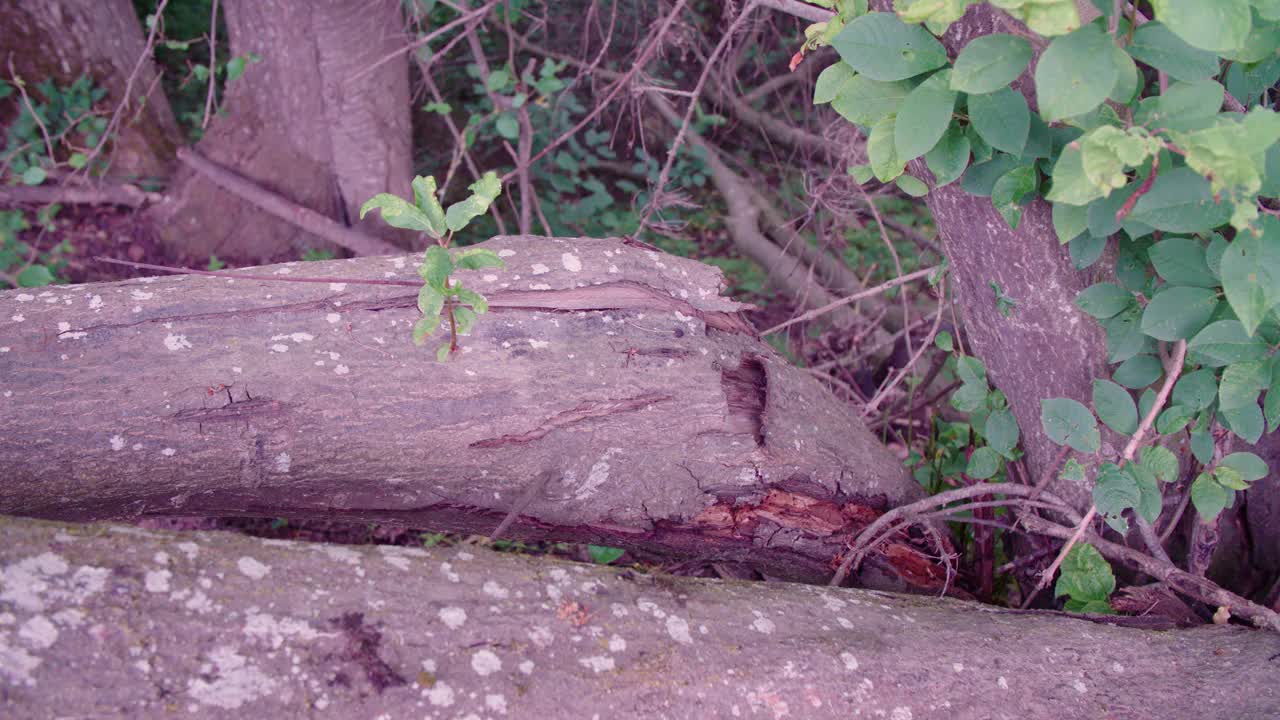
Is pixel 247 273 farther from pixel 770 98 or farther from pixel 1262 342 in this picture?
pixel 770 98

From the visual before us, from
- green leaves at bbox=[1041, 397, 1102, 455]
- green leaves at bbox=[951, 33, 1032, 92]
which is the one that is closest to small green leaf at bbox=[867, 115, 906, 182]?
green leaves at bbox=[951, 33, 1032, 92]

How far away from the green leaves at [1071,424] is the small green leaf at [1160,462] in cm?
7

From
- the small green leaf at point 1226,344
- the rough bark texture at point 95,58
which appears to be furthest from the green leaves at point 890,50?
the rough bark texture at point 95,58

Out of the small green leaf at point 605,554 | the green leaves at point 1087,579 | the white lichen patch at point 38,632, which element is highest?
the white lichen patch at point 38,632

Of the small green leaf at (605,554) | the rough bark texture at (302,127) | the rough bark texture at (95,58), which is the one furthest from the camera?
the rough bark texture at (95,58)

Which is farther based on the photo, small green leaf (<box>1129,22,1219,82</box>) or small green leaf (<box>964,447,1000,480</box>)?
small green leaf (<box>964,447,1000,480</box>)

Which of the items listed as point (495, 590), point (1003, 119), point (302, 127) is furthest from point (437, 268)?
point (302, 127)

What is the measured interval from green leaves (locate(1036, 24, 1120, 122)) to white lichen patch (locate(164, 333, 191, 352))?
4.48 ft

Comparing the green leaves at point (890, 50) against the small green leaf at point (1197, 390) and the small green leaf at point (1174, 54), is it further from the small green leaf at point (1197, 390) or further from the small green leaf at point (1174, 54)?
the small green leaf at point (1197, 390)

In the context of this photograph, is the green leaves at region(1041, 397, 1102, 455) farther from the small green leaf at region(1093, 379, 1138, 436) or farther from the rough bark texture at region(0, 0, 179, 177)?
the rough bark texture at region(0, 0, 179, 177)

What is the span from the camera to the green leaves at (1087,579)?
1527 mm

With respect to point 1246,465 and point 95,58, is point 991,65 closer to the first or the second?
point 1246,465

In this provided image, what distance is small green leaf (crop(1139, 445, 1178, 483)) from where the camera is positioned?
1390 mm

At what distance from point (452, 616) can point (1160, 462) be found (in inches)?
46.2
